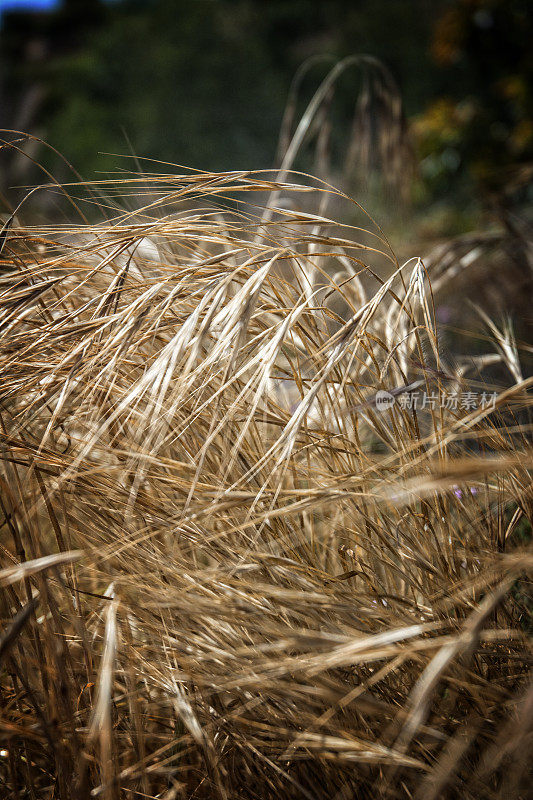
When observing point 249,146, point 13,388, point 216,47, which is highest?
point 216,47

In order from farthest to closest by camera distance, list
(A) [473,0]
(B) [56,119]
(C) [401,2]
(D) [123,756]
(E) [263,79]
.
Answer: (B) [56,119] < (E) [263,79] < (C) [401,2] < (A) [473,0] < (D) [123,756]

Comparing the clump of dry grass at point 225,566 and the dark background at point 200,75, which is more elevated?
the dark background at point 200,75

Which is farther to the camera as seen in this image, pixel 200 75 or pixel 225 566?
pixel 200 75

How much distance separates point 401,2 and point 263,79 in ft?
6.26

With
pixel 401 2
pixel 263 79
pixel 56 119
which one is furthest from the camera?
pixel 56 119

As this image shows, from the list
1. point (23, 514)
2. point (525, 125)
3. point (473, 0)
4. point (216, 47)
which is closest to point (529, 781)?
point (23, 514)

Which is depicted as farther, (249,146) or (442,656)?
(249,146)

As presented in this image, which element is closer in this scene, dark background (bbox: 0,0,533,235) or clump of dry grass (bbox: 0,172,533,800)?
clump of dry grass (bbox: 0,172,533,800)

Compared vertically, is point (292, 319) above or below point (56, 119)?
below

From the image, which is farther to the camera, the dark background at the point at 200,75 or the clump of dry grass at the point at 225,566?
the dark background at the point at 200,75

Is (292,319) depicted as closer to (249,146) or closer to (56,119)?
(249,146)

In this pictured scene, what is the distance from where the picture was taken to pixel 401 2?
780 centimetres

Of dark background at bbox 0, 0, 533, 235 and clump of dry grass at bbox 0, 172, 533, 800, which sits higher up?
dark background at bbox 0, 0, 533, 235

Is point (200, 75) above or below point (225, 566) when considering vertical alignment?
above
